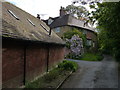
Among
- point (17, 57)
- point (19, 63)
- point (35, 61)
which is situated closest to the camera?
point (17, 57)

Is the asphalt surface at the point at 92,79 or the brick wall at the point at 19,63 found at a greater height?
the brick wall at the point at 19,63

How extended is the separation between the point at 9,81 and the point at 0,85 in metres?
0.55

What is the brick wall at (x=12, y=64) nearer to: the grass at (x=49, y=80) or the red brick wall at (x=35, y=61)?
the red brick wall at (x=35, y=61)

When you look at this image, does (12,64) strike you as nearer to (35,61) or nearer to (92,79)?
(35,61)

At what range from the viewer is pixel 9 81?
6102 millimetres

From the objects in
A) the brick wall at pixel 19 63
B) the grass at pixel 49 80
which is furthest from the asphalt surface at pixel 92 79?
the brick wall at pixel 19 63

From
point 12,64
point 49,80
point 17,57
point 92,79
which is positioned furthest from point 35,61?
point 92,79

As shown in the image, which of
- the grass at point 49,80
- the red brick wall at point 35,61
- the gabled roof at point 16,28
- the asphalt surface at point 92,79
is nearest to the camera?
the gabled roof at point 16,28

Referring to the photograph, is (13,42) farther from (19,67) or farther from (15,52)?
(19,67)

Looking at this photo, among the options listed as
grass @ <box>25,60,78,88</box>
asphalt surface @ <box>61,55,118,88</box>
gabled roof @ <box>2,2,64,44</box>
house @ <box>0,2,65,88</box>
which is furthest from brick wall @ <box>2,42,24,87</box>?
asphalt surface @ <box>61,55,118,88</box>

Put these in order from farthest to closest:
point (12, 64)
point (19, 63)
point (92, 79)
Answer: point (92, 79) → point (19, 63) → point (12, 64)

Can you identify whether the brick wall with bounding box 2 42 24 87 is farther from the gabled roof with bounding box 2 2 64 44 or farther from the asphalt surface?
the asphalt surface

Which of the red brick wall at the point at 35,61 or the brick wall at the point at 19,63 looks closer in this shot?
the brick wall at the point at 19,63

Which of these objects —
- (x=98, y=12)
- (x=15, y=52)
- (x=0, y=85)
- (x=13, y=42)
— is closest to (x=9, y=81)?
(x=0, y=85)
